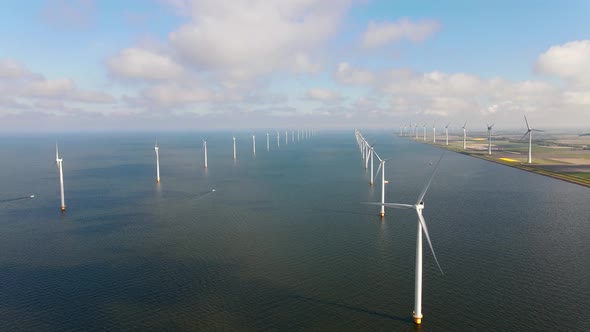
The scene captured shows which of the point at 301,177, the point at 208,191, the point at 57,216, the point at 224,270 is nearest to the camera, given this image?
the point at 224,270

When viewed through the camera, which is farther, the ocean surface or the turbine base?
the ocean surface

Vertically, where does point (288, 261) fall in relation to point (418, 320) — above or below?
above

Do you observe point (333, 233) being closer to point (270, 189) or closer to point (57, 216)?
point (270, 189)

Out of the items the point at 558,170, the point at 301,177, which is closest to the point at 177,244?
the point at 301,177

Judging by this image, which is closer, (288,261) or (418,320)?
(418,320)

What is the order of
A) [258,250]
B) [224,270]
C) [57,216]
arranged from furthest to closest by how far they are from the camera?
[57,216]
[258,250]
[224,270]

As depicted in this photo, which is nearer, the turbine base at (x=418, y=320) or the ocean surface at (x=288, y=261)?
the turbine base at (x=418, y=320)

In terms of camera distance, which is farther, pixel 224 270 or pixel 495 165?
pixel 495 165
